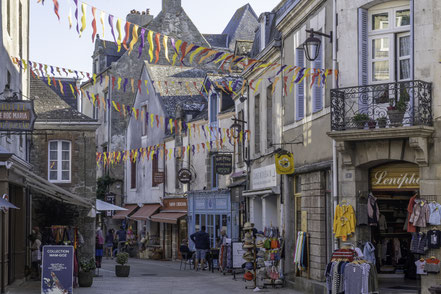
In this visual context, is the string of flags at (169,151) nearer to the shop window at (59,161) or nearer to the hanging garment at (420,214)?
the shop window at (59,161)

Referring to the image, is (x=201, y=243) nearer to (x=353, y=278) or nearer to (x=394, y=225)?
(x=394, y=225)

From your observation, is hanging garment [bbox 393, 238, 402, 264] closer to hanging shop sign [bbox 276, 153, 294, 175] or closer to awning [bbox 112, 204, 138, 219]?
hanging shop sign [bbox 276, 153, 294, 175]

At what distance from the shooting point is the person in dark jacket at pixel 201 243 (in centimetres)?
2950

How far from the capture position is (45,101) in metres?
28.3

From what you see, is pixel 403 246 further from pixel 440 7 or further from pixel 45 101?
pixel 45 101

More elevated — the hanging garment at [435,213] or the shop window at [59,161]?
the shop window at [59,161]

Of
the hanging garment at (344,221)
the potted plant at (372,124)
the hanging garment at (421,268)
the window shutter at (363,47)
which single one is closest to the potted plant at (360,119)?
the potted plant at (372,124)

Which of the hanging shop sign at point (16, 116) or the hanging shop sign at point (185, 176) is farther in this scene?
the hanging shop sign at point (185, 176)

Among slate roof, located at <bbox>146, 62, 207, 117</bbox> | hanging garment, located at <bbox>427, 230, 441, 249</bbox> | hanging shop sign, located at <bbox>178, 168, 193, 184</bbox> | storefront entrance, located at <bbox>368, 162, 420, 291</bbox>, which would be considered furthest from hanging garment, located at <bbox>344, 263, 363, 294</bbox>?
slate roof, located at <bbox>146, 62, 207, 117</bbox>

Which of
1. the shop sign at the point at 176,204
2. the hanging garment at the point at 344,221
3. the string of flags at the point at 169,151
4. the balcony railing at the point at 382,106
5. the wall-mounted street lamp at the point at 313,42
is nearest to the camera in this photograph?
the balcony railing at the point at 382,106

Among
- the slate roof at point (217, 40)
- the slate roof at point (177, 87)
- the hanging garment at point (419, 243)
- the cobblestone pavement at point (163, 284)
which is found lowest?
the cobblestone pavement at point (163, 284)

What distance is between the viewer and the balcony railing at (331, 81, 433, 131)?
1551cm

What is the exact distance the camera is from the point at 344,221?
56.0 feet

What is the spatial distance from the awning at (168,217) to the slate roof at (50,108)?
10.9 meters
